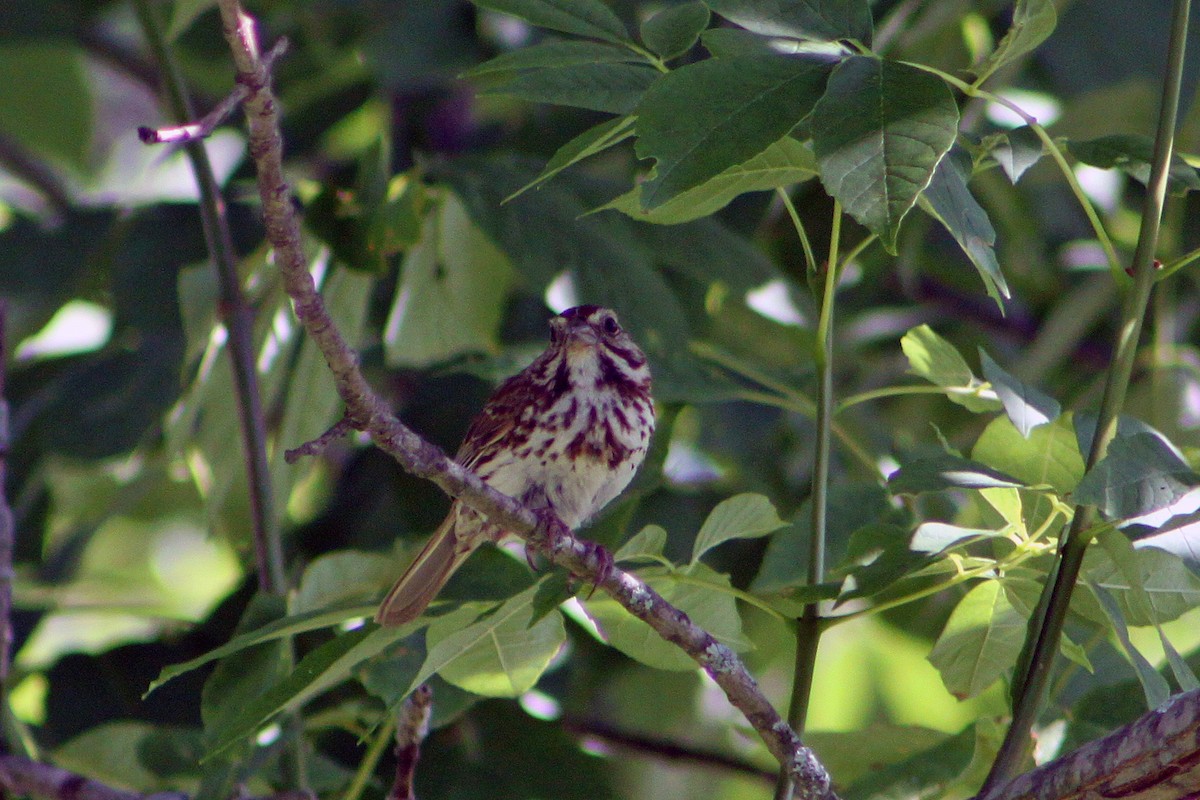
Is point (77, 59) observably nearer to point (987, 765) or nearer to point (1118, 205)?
point (1118, 205)

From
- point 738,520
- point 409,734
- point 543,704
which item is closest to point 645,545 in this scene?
point 738,520

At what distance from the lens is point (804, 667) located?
2186 millimetres

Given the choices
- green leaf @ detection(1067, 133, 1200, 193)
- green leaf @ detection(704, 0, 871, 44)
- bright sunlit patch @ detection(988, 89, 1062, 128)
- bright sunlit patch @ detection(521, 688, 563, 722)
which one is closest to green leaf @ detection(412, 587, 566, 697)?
green leaf @ detection(704, 0, 871, 44)

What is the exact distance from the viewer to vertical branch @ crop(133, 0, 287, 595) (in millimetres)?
3191

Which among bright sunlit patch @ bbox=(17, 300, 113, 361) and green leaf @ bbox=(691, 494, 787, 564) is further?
bright sunlit patch @ bbox=(17, 300, 113, 361)

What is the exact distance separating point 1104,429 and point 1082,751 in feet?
1.49

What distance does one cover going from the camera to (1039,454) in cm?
218

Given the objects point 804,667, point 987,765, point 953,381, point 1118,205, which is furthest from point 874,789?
point 1118,205

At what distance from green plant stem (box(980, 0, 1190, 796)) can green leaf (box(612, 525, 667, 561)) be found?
58cm

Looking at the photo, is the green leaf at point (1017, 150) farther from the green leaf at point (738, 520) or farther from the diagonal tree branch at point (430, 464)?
the diagonal tree branch at point (430, 464)

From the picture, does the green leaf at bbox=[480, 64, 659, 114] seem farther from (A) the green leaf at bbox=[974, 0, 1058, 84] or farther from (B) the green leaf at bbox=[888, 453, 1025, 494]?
(B) the green leaf at bbox=[888, 453, 1025, 494]

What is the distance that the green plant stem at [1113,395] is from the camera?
6.59 ft

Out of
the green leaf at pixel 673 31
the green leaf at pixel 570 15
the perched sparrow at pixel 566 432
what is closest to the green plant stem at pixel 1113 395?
the green leaf at pixel 673 31

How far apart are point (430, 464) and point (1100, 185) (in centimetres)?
369
